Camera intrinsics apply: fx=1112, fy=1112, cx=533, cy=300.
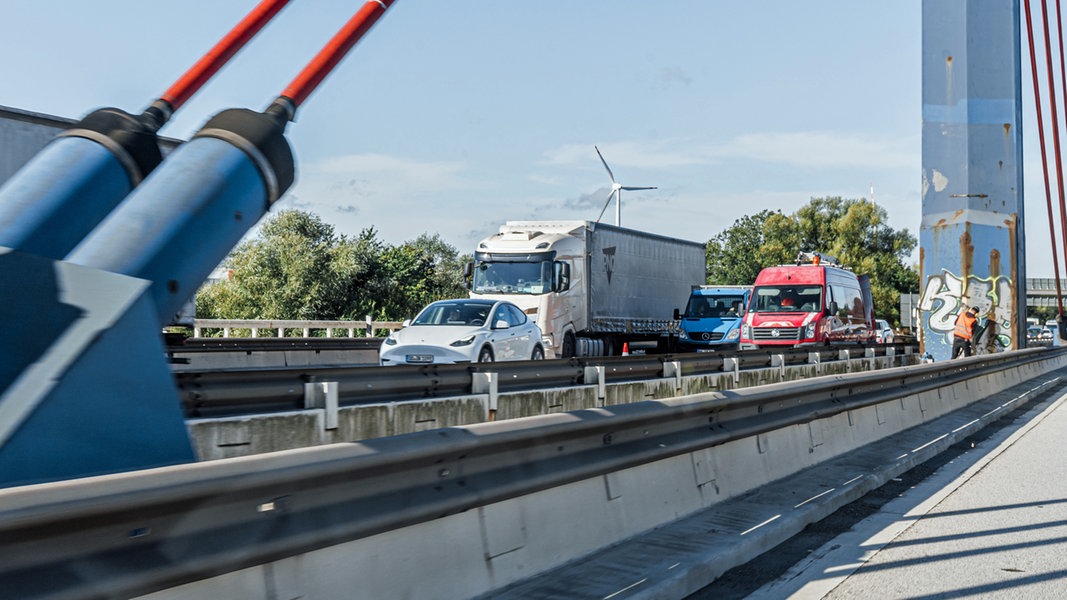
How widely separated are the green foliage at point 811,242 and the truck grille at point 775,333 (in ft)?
226

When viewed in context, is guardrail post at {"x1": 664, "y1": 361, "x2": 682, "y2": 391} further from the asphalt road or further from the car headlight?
the asphalt road

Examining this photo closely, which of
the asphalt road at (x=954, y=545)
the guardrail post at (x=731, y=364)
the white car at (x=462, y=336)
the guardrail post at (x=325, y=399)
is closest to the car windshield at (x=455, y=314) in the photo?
the white car at (x=462, y=336)

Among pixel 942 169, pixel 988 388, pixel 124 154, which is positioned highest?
pixel 942 169

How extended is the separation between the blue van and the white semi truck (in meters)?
0.93

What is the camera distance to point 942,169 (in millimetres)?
29547

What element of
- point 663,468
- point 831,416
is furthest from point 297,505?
point 831,416

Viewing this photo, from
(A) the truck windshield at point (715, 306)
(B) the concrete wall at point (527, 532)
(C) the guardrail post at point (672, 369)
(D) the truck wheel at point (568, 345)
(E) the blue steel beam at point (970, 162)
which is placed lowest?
(B) the concrete wall at point (527, 532)

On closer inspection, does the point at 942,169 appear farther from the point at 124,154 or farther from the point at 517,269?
the point at 124,154

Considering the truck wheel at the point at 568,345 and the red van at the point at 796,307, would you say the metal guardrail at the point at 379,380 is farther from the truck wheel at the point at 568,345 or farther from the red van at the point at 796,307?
the red van at the point at 796,307

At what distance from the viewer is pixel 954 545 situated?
673 centimetres

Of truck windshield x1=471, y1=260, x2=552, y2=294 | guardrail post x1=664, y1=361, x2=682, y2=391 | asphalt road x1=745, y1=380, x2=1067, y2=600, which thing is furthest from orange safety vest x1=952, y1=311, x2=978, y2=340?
asphalt road x1=745, y1=380, x2=1067, y2=600

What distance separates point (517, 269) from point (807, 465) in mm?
19341

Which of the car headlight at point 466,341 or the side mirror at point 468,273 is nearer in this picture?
the car headlight at point 466,341

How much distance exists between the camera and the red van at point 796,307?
31391 millimetres
